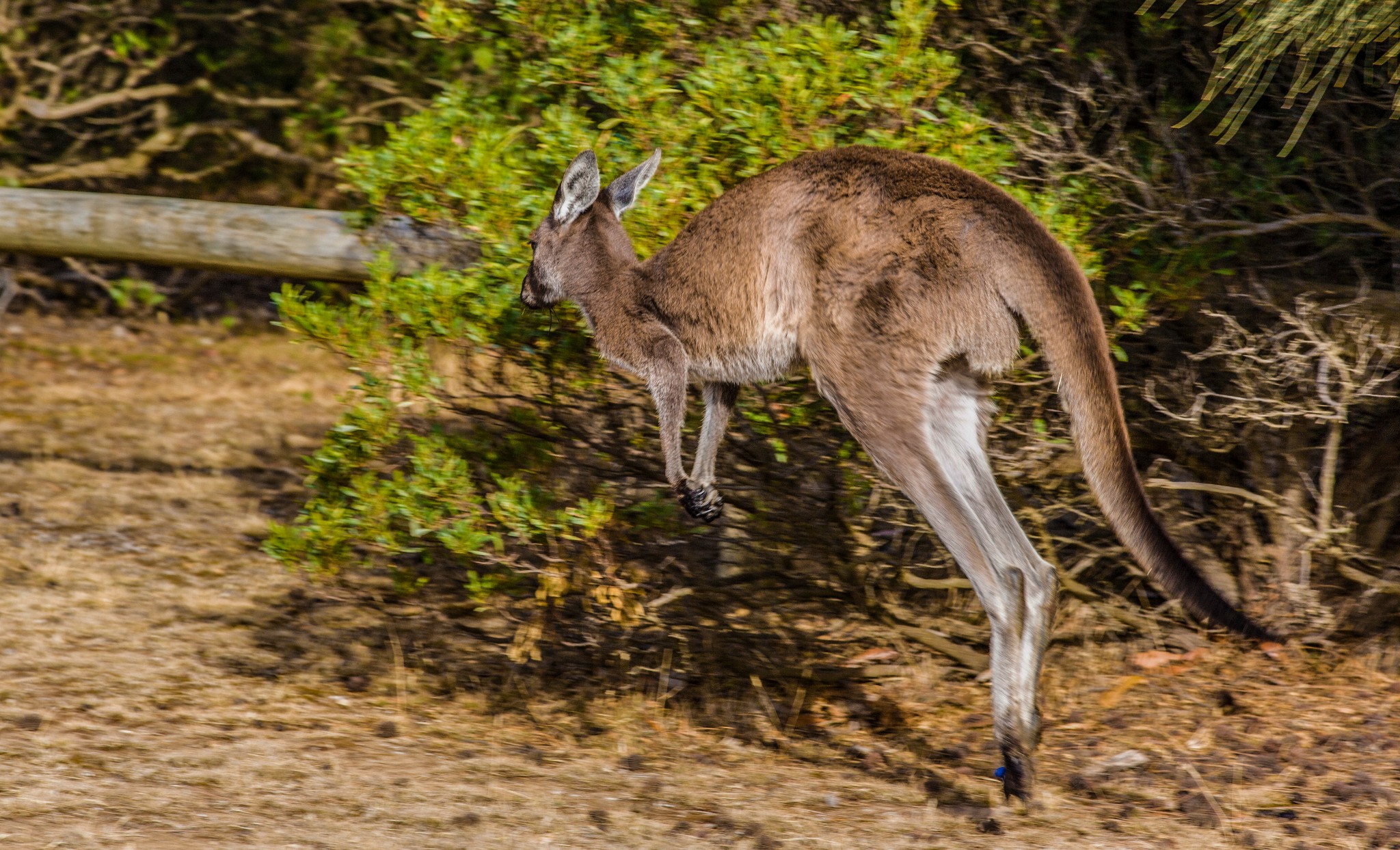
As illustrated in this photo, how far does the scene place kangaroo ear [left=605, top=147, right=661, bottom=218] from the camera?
390 centimetres

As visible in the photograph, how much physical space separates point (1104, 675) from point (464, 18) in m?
3.37

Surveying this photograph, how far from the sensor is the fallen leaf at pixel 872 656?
5238 millimetres

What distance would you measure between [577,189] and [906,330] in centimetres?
106

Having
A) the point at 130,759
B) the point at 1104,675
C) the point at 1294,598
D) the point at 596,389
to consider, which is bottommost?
the point at 130,759

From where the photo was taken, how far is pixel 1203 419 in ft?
16.3

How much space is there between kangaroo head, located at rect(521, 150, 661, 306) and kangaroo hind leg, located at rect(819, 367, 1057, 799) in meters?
0.82

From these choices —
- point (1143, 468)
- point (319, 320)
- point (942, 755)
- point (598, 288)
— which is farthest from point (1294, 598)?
point (319, 320)

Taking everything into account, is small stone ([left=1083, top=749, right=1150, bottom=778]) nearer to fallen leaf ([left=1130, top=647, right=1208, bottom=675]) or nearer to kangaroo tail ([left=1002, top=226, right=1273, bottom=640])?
fallen leaf ([left=1130, top=647, right=1208, bottom=675])

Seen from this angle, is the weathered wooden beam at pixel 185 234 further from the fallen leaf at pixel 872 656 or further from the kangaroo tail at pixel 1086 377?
the kangaroo tail at pixel 1086 377

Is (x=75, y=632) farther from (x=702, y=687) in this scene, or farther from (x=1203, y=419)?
(x=1203, y=419)

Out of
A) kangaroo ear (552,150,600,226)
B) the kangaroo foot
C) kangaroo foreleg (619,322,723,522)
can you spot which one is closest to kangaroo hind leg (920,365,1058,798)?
the kangaroo foot

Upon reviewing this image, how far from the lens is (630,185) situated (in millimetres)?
3975

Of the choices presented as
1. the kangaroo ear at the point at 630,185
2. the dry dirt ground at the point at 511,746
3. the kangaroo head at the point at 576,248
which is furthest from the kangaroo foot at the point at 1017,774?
the kangaroo ear at the point at 630,185

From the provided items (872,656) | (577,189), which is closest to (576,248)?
(577,189)
